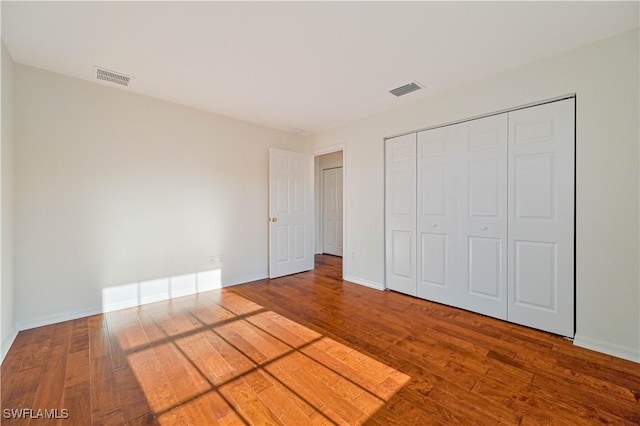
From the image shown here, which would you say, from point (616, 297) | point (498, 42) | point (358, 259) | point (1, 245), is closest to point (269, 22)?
point (498, 42)

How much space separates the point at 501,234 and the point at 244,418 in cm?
279

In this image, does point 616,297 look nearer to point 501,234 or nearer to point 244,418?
point 501,234

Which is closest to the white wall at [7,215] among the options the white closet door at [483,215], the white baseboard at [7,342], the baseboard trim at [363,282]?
the white baseboard at [7,342]

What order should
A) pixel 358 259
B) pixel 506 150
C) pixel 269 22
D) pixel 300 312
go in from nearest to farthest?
pixel 269 22
pixel 506 150
pixel 300 312
pixel 358 259

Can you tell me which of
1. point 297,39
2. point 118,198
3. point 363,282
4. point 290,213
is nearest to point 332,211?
point 290,213

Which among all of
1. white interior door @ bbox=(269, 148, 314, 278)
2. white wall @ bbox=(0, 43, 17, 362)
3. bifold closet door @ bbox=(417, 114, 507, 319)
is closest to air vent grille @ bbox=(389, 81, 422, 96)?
bifold closet door @ bbox=(417, 114, 507, 319)

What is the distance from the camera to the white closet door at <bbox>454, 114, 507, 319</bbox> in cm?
272

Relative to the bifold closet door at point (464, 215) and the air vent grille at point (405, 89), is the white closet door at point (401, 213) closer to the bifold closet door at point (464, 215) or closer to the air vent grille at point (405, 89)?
the bifold closet door at point (464, 215)

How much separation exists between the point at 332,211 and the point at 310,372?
16.3ft

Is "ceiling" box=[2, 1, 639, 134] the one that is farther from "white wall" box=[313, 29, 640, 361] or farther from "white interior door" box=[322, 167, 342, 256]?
"white interior door" box=[322, 167, 342, 256]

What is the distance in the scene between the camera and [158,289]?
3.30m

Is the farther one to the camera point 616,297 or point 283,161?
point 283,161

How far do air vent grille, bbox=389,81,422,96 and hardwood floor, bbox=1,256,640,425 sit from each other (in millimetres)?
2559

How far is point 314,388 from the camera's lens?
169cm
